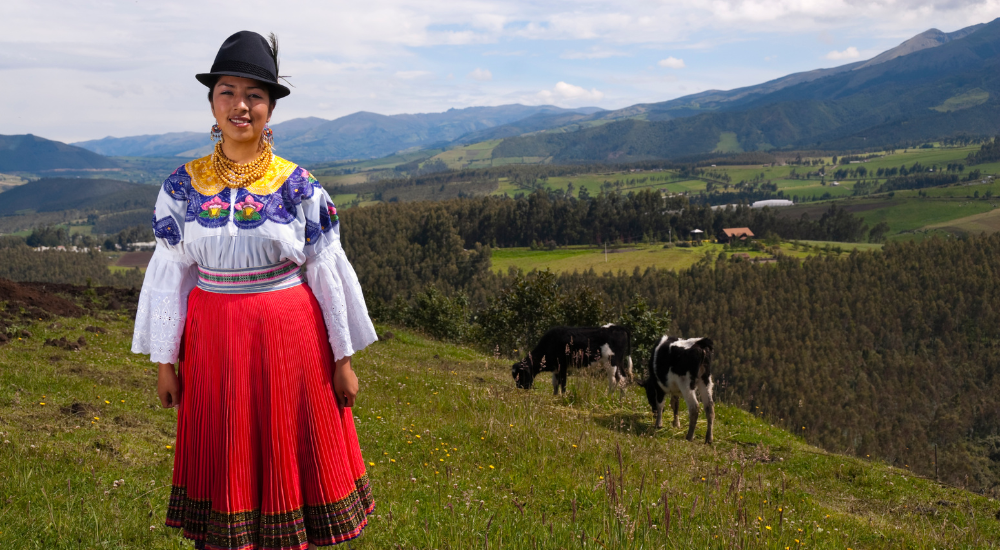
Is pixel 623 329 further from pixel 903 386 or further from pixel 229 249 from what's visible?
pixel 903 386

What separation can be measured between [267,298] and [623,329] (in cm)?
1397

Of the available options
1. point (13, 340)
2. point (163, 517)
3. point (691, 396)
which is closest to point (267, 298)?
point (163, 517)

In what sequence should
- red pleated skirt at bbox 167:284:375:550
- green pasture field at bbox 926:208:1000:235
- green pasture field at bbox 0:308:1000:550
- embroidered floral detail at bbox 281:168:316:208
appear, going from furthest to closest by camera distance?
1. green pasture field at bbox 926:208:1000:235
2. green pasture field at bbox 0:308:1000:550
3. embroidered floral detail at bbox 281:168:316:208
4. red pleated skirt at bbox 167:284:375:550

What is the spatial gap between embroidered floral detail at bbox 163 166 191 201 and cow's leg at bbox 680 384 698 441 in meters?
10.8

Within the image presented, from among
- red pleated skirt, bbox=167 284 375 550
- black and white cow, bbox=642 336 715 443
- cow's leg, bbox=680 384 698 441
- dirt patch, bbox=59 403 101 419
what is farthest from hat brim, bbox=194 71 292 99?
cow's leg, bbox=680 384 698 441

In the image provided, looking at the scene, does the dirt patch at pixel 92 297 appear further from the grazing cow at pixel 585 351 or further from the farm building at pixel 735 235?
the farm building at pixel 735 235

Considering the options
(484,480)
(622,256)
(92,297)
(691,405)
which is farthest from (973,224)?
(484,480)

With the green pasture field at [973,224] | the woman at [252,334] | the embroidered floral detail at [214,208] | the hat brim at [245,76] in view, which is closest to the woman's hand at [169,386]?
the woman at [252,334]

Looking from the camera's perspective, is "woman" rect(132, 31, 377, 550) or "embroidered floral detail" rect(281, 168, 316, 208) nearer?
"woman" rect(132, 31, 377, 550)

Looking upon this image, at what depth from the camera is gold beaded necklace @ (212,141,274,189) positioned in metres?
3.97

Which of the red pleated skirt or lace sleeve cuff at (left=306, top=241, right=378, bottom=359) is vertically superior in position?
lace sleeve cuff at (left=306, top=241, right=378, bottom=359)

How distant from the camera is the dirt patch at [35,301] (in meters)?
16.6

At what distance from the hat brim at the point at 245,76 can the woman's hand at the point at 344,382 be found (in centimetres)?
187

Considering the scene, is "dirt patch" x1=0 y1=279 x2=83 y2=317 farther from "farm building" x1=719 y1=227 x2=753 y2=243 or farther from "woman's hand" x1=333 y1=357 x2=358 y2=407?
"farm building" x1=719 y1=227 x2=753 y2=243
